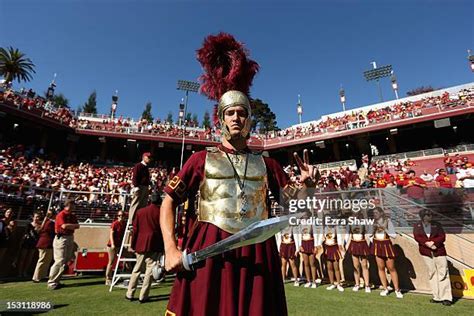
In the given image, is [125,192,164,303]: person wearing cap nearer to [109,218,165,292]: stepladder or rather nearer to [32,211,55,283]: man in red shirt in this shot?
[109,218,165,292]: stepladder

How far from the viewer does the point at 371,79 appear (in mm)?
44125

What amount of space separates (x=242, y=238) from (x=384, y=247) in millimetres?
7208

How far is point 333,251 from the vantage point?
8.00 m

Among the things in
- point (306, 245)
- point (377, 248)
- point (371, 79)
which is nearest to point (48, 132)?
point (306, 245)

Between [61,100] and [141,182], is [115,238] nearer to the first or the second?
[141,182]

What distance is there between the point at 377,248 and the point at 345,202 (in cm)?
161

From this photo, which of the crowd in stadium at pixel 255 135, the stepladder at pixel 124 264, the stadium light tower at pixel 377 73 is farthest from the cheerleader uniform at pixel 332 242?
the stadium light tower at pixel 377 73

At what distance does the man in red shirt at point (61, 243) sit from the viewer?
643cm

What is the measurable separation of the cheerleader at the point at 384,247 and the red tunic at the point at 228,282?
645 cm

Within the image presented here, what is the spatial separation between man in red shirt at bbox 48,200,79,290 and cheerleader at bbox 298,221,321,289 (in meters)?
6.58

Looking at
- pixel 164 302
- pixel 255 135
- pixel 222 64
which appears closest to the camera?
pixel 222 64

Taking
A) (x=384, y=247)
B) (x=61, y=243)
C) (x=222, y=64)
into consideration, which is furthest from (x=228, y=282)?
(x=384, y=247)

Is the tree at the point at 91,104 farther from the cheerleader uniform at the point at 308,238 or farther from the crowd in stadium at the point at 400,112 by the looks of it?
the cheerleader uniform at the point at 308,238

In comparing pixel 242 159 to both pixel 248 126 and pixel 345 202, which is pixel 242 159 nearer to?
pixel 248 126
